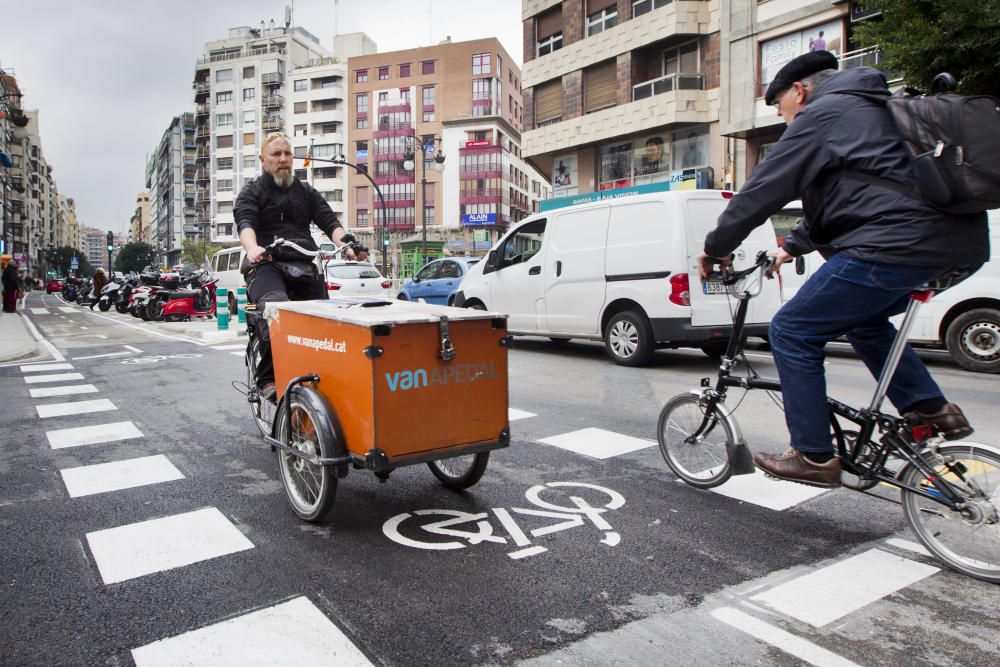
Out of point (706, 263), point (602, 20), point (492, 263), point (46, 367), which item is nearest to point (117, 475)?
point (706, 263)

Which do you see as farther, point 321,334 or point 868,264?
point 321,334

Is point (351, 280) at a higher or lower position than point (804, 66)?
lower

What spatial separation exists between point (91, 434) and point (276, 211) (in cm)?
224

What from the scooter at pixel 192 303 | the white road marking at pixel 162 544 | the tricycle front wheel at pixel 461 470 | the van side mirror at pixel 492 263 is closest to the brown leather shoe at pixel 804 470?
the tricycle front wheel at pixel 461 470

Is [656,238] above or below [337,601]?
above

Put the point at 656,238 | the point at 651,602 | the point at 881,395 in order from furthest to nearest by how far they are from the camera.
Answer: the point at 656,238, the point at 881,395, the point at 651,602

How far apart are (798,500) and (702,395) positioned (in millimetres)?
690

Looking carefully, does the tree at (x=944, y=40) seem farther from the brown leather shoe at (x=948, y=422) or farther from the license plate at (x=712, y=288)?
the brown leather shoe at (x=948, y=422)

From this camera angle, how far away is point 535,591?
2.65 meters

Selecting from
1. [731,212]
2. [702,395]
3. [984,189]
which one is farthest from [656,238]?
[984,189]

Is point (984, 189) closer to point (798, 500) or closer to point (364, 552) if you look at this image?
point (798, 500)

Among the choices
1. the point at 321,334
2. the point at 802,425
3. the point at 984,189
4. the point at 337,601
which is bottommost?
the point at 337,601

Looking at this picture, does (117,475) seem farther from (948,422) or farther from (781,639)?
(948,422)

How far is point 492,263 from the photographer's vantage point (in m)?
11.0
